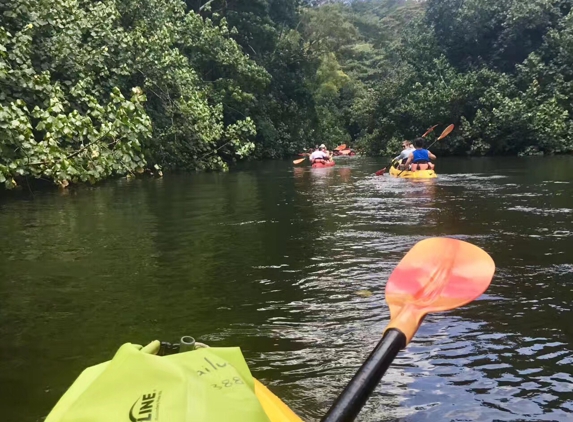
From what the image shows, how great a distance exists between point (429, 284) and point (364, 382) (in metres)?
0.84

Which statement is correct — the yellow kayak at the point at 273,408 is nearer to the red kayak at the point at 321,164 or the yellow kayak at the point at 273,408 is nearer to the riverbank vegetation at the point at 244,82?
the riverbank vegetation at the point at 244,82

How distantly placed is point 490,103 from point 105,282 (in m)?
20.5

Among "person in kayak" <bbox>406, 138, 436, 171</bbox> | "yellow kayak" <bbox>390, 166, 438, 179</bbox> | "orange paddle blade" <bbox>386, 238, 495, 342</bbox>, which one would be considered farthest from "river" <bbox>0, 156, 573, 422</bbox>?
"person in kayak" <bbox>406, 138, 436, 171</bbox>

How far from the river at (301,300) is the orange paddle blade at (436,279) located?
1.50 feet

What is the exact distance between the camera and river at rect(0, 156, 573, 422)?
252 centimetres

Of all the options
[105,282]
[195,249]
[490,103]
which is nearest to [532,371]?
[105,282]

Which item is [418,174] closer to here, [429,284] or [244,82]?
[429,284]

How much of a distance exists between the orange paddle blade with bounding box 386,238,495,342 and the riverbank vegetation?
240 inches

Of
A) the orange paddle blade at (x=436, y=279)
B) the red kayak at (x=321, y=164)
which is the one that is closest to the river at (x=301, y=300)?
the orange paddle blade at (x=436, y=279)

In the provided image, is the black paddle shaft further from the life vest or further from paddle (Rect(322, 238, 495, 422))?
the life vest

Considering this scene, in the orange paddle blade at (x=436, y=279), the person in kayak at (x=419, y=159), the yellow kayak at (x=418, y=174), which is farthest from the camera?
the person in kayak at (x=419, y=159)

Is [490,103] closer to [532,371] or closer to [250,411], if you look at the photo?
[532,371]

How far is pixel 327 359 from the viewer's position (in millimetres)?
2824

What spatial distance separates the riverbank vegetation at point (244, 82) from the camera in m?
9.21
